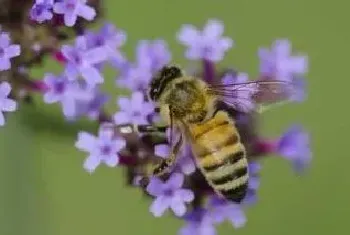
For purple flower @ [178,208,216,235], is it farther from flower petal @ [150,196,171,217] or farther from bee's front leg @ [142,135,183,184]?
bee's front leg @ [142,135,183,184]

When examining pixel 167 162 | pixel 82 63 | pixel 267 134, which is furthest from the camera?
pixel 267 134

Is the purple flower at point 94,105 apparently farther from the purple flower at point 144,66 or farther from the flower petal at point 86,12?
the flower petal at point 86,12

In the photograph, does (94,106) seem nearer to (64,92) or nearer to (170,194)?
(64,92)

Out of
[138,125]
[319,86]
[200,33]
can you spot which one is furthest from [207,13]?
[138,125]

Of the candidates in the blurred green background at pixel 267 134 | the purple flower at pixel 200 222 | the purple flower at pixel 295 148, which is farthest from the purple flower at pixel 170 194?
the blurred green background at pixel 267 134

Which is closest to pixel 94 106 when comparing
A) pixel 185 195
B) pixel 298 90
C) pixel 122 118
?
pixel 122 118

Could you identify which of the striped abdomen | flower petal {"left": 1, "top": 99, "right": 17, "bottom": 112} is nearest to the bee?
the striped abdomen
